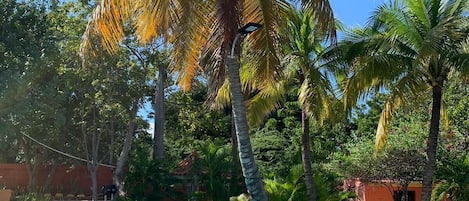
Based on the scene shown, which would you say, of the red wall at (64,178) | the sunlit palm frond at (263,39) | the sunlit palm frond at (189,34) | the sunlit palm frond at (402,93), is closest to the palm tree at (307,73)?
the sunlit palm frond at (402,93)

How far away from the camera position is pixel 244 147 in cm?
978

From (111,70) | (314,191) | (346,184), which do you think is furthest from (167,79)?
(314,191)

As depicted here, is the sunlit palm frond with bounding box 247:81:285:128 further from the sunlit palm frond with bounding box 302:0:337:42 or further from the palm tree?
the sunlit palm frond with bounding box 302:0:337:42

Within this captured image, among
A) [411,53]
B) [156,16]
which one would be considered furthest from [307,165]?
[156,16]

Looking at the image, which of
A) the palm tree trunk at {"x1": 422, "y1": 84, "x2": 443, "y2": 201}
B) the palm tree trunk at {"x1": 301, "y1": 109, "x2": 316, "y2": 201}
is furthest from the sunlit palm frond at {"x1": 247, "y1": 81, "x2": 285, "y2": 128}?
the palm tree trunk at {"x1": 422, "y1": 84, "x2": 443, "y2": 201}

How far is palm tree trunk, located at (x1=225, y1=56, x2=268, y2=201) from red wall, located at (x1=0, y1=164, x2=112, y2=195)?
96.0 ft

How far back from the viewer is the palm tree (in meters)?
14.7

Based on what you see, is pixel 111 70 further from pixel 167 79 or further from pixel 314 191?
pixel 314 191

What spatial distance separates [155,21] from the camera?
9.41m

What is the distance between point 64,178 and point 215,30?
103 ft

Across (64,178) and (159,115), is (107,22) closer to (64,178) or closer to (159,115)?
(159,115)

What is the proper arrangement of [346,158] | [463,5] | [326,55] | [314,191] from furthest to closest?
[346,158] < [314,191] < [326,55] < [463,5]

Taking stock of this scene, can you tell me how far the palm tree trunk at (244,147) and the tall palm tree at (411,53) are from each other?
13.9ft

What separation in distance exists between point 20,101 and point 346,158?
13.3 meters
